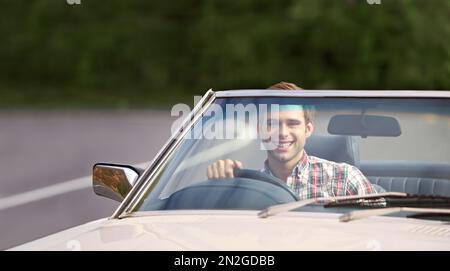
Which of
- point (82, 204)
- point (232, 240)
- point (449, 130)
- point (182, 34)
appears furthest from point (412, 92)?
point (182, 34)

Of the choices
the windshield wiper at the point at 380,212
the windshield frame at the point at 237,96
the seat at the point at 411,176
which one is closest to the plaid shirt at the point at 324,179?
the seat at the point at 411,176

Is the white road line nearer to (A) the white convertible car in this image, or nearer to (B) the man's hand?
(A) the white convertible car

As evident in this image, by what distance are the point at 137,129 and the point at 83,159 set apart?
6973mm

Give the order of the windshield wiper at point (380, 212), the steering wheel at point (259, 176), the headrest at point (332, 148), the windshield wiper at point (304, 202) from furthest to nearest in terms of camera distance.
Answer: the headrest at point (332, 148) → the steering wheel at point (259, 176) → the windshield wiper at point (304, 202) → the windshield wiper at point (380, 212)

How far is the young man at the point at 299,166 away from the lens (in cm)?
474

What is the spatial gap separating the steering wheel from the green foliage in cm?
3415

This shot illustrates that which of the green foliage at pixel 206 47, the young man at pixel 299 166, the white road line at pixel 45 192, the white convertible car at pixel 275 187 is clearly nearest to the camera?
the white convertible car at pixel 275 187

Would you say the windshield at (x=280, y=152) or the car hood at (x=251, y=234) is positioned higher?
the windshield at (x=280, y=152)

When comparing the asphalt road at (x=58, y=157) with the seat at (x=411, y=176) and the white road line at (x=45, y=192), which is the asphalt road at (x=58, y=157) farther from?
the seat at (x=411, y=176)

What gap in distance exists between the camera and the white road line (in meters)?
13.5

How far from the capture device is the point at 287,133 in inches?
195

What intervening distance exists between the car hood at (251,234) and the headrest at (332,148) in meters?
0.97

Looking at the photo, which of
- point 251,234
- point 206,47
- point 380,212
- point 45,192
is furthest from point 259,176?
point 206,47

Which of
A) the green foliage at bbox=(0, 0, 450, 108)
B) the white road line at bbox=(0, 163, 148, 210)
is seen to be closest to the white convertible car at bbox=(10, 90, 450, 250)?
the white road line at bbox=(0, 163, 148, 210)
